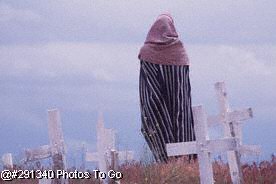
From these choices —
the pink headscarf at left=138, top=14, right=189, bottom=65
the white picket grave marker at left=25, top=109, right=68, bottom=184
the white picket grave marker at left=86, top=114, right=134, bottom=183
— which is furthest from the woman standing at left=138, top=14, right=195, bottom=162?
the white picket grave marker at left=25, top=109, right=68, bottom=184

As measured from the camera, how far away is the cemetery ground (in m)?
13.3

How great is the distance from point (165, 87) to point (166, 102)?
275mm

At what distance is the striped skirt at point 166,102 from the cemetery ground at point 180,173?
1346 mm

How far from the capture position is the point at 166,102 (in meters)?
16.3

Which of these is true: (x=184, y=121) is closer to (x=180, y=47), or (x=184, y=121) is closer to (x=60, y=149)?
(x=180, y=47)

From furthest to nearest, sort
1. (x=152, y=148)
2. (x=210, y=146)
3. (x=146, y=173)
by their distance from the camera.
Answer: (x=152, y=148), (x=146, y=173), (x=210, y=146)

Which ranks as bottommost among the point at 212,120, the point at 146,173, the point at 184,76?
the point at 146,173

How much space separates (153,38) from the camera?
654 inches

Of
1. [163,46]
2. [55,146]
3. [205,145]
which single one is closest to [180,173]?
[205,145]

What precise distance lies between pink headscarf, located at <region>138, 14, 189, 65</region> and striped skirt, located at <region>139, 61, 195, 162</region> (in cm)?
11

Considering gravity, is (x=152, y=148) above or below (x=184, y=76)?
below

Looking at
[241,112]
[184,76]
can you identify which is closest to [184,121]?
[184,76]

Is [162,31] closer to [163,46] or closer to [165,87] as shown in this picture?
[163,46]

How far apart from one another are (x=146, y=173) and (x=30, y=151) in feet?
7.30
